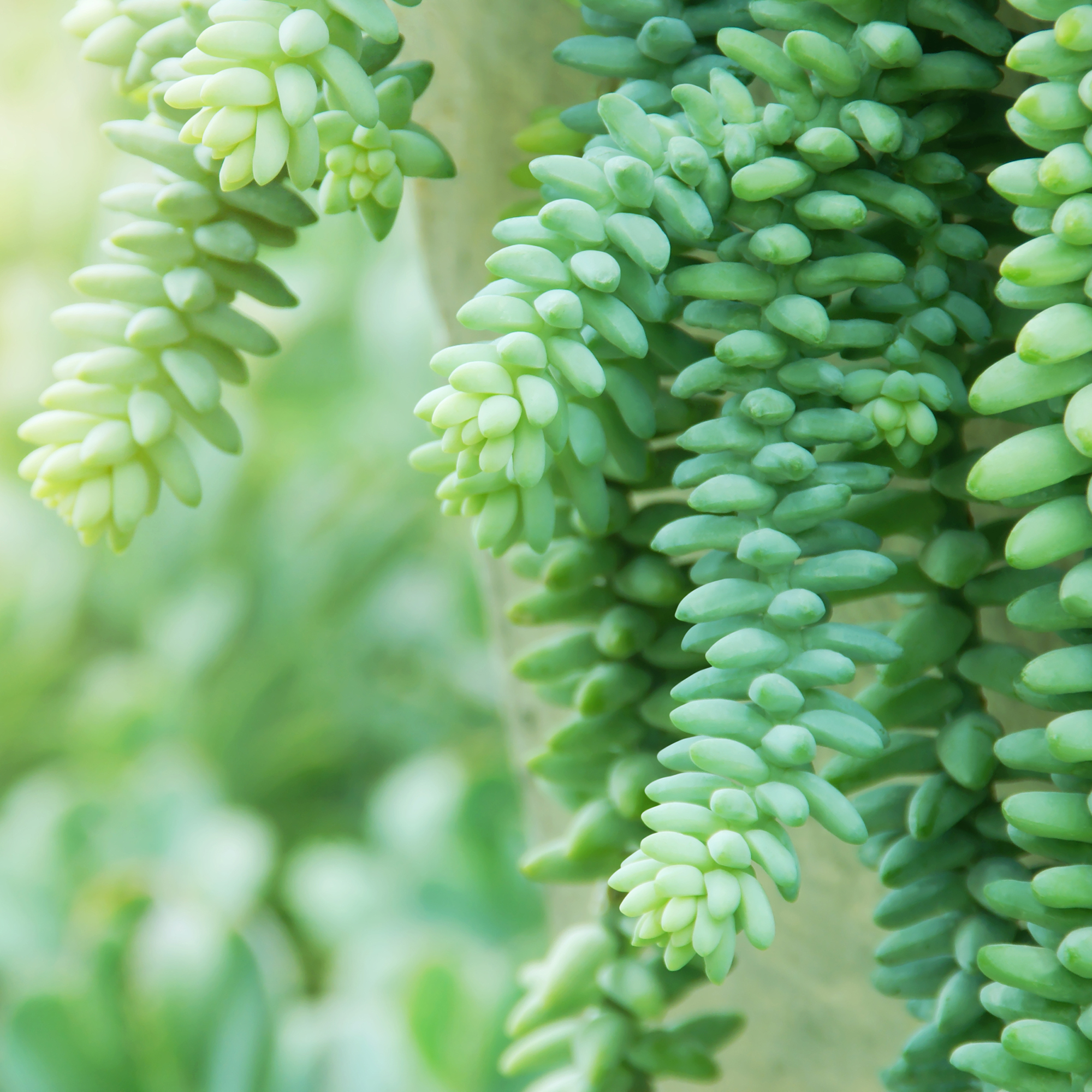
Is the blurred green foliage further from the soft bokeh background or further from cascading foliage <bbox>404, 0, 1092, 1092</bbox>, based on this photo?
cascading foliage <bbox>404, 0, 1092, 1092</bbox>

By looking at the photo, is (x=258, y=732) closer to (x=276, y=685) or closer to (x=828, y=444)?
(x=276, y=685)

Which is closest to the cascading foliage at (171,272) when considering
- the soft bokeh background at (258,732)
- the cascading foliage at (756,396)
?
the cascading foliage at (756,396)

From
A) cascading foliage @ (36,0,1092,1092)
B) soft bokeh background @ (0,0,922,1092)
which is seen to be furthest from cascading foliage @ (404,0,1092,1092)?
soft bokeh background @ (0,0,922,1092)

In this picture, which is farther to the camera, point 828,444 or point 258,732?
point 258,732

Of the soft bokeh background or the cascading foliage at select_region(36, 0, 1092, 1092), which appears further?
the soft bokeh background

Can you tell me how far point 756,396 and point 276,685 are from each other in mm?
1451

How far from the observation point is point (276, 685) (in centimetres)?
165

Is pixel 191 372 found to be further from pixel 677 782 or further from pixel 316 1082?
pixel 316 1082

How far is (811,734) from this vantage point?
26 cm

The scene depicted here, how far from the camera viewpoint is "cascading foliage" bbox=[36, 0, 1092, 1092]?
25 cm

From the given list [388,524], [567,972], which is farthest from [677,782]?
[388,524]

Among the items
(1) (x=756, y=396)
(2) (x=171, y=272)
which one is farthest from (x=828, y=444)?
(2) (x=171, y=272)

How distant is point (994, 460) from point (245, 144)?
18 centimetres

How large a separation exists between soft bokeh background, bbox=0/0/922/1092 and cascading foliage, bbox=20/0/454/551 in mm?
751
